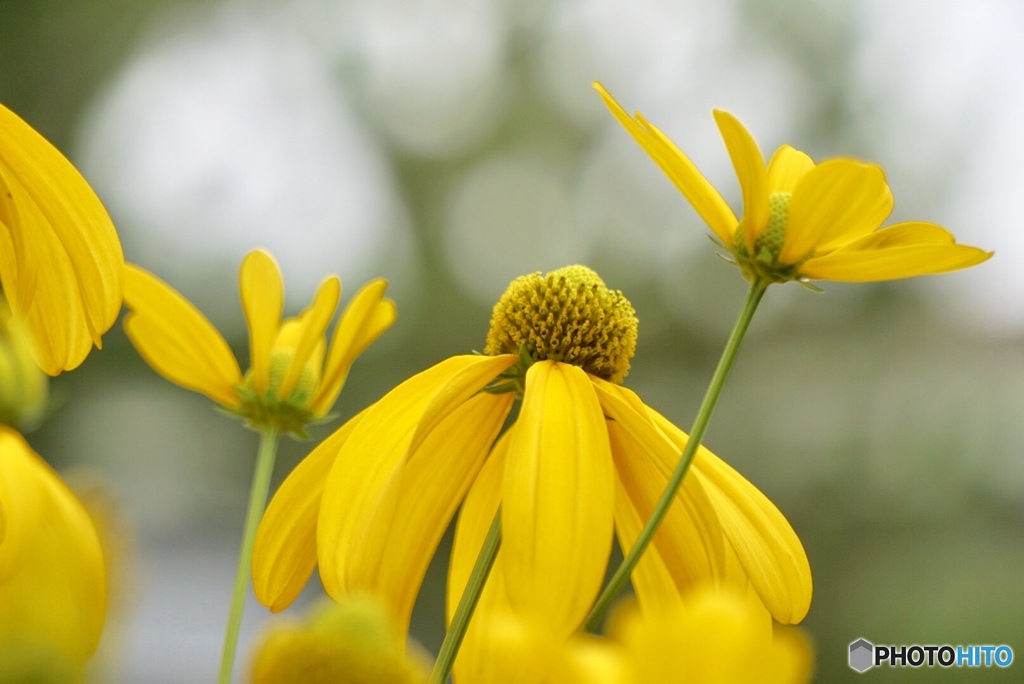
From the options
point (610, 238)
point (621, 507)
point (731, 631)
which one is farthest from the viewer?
point (610, 238)

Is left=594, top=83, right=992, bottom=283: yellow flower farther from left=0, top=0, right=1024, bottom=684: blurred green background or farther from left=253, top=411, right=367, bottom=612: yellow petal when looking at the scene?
left=0, top=0, right=1024, bottom=684: blurred green background

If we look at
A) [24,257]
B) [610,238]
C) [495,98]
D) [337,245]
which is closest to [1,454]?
[24,257]

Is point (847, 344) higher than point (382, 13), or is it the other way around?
point (382, 13)

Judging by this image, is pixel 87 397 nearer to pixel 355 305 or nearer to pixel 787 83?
pixel 787 83

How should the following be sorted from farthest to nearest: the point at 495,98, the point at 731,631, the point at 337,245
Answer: the point at 495,98
the point at 337,245
the point at 731,631

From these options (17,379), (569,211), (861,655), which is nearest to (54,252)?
(17,379)

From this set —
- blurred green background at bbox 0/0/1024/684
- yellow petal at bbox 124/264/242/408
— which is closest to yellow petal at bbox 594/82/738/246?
yellow petal at bbox 124/264/242/408

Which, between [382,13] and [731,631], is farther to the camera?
[382,13]

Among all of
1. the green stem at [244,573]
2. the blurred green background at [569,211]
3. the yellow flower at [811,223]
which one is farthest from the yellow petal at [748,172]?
the blurred green background at [569,211]
